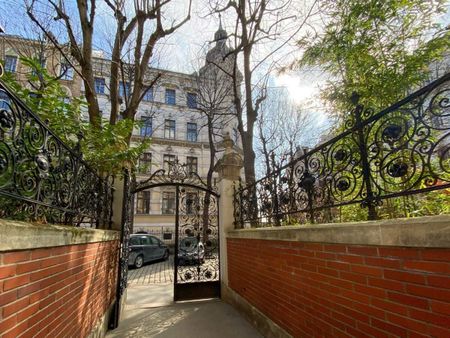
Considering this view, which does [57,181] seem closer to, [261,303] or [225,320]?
[261,303]

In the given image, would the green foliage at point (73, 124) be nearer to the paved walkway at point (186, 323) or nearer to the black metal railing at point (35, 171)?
the black metal railing at point (35, 171)

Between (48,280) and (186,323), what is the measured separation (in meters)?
3.49

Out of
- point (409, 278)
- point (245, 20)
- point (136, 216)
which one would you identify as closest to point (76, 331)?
point (409, 278)

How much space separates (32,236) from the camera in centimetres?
153

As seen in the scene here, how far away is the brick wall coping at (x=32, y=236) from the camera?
1.28 metres

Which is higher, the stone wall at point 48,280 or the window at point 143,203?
the window at point 143,203

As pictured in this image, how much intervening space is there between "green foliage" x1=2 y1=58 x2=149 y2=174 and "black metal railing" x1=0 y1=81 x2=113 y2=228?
0.58 metres

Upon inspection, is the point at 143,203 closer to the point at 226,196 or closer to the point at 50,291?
the point at 226,196

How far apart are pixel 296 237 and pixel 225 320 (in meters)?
2.78

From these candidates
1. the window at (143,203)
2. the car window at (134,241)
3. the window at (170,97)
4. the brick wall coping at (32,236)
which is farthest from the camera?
the window at (170,97)

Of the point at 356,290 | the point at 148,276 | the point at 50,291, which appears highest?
the point at 50,291

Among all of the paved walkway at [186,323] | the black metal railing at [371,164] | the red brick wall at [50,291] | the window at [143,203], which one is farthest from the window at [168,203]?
the red brick wall at [50,291]

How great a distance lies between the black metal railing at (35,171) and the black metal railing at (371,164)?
253 cm

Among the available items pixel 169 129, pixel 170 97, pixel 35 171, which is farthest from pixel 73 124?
pixel 170 97
